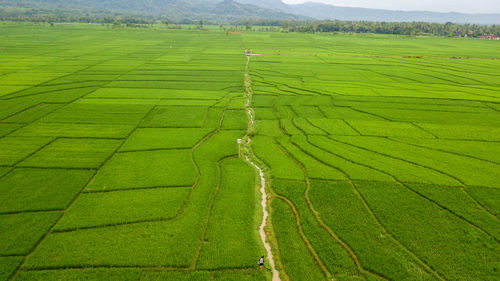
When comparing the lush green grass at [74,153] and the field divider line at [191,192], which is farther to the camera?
the lush green grass at [74,153]

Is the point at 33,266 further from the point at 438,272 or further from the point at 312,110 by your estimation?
the point at 312,110

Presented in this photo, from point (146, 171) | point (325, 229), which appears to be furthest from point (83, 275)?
point (325, 229)

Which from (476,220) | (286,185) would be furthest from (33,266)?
(476,220)

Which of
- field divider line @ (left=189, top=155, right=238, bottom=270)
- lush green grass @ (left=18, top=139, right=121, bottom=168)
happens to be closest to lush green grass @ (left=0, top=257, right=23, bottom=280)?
field divider line @ (left=189, top=155, right=238, bottom=270)

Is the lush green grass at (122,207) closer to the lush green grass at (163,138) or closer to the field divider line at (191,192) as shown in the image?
the field divider line at (191,192)

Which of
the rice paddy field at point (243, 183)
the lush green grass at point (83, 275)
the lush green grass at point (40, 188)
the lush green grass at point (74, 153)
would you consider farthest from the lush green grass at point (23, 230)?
the lush green grass at point (74, 153)

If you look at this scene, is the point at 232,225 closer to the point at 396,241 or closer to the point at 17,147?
the point at 396,241

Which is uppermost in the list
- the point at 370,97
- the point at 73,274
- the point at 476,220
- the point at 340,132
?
the point at 370,97

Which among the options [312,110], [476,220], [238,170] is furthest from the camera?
[312,110]
